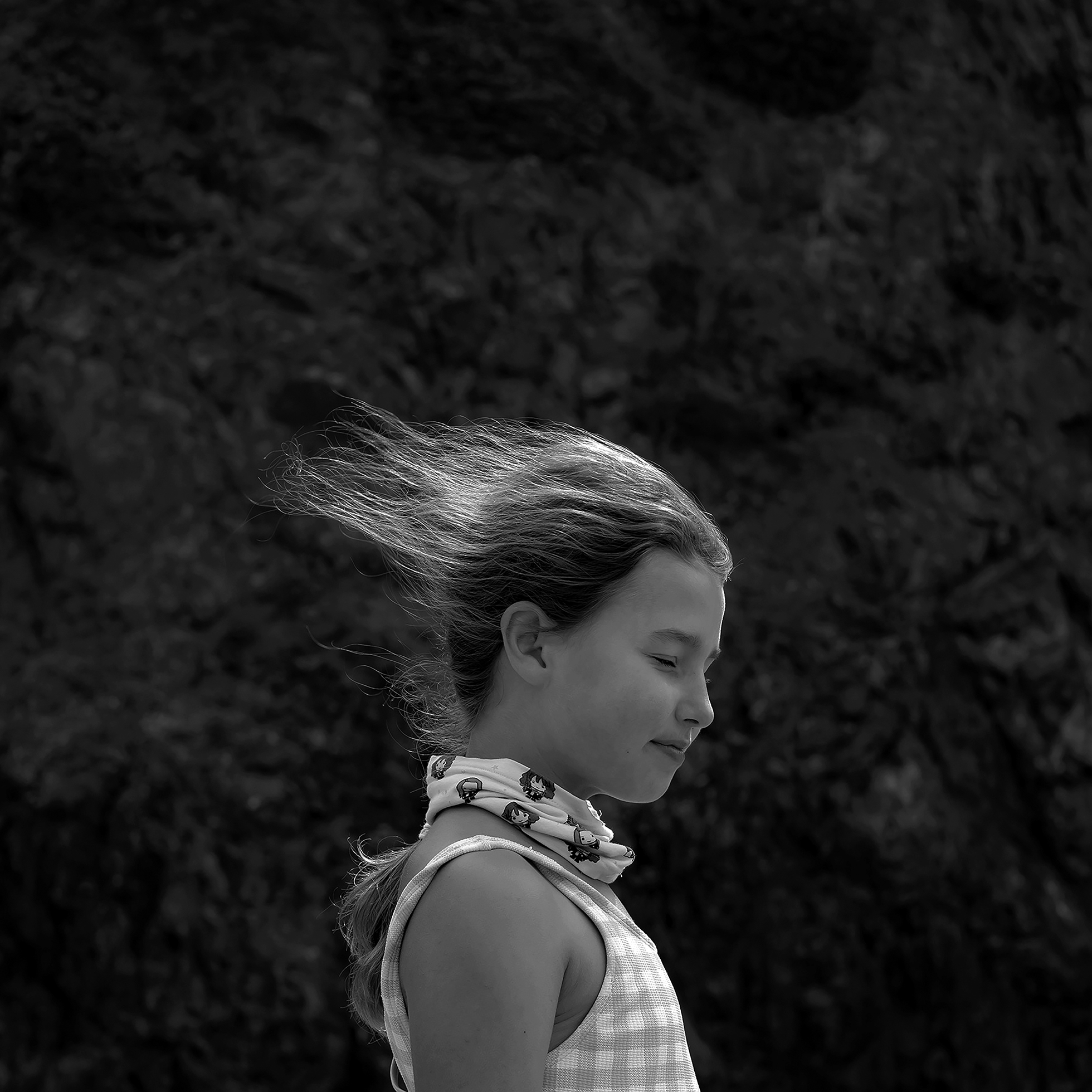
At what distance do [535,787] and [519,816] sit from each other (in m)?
0.03

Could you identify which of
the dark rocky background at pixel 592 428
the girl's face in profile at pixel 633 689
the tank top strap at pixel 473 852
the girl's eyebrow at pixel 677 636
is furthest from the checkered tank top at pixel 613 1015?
the dark rocky background at pixel 592 428

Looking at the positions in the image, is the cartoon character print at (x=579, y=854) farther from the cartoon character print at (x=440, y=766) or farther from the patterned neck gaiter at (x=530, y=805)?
the cartoon character print at (x=440, y=766)

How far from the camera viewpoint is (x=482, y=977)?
0.90m

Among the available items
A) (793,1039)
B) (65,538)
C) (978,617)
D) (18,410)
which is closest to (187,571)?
(65,538)

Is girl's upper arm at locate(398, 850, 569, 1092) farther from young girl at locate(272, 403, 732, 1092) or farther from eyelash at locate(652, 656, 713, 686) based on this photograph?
eyelash at locate(652, 656, 713, 686)

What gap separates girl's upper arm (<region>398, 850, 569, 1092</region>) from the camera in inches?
35.2

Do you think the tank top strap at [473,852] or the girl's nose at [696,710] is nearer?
the tank top strap at [473,852]

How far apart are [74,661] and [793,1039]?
1767 mm

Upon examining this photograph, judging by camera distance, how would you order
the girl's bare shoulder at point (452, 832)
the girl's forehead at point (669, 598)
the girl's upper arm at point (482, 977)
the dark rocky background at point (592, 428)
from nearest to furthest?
the girl's upper arm at point (482, 977), the girl's bare shoulder at point (452, 832), the girl's forehead at point (669, 598), the dark rocky background at point (592, 428)

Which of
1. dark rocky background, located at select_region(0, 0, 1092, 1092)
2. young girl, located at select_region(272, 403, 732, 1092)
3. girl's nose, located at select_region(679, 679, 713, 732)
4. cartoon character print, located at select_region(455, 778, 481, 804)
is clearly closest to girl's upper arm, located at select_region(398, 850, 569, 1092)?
young girl, located at select_region(272, 403, 732, 1092)

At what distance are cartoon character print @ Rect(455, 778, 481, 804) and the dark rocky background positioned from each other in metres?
1.68

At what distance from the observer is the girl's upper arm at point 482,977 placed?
0.89m

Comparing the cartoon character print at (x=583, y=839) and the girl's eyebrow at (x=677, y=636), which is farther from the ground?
the girl's eyebrow at (x=677, y=636)

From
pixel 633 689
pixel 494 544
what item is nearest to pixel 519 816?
pixel 633 689
